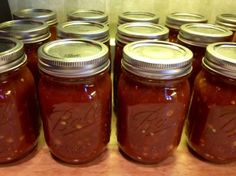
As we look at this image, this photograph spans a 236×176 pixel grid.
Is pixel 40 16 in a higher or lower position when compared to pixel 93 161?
higher

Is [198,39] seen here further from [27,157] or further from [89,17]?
[27,157]

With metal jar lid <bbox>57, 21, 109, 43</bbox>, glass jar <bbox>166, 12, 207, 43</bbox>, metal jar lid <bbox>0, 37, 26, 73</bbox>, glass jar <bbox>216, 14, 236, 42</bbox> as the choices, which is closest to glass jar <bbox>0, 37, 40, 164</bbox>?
metal jar lid <bbox>0, 37, 26, 73</bbox>

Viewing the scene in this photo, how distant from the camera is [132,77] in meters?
0.45

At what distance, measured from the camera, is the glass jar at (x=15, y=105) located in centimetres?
44

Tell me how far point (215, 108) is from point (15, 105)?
1.08 ft

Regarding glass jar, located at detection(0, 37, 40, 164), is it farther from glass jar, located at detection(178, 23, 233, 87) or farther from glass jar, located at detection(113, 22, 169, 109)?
glass jar, located at detection(178, 23, 233, 87)

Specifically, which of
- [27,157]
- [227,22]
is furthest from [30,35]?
[227,22]

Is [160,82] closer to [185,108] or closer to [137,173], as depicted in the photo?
[185,108]

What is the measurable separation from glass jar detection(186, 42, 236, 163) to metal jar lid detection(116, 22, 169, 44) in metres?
0.11

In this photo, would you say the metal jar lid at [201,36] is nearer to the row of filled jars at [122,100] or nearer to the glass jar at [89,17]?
the row of filled jars at [122,100]

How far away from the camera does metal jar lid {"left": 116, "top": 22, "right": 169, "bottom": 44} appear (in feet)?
1.82

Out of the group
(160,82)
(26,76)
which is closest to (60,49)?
(26,76)

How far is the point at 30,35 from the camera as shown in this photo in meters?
0.53

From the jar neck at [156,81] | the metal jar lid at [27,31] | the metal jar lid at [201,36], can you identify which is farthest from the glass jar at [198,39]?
the metal jar lid at [27,31]
